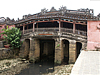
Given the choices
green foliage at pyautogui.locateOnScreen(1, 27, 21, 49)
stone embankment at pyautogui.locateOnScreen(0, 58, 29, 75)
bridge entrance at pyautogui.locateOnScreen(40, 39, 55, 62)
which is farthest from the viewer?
bridge entrance at pyautogui.locateOnScreen(40, 39, 55, 62)

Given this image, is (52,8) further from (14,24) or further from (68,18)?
(14,24)

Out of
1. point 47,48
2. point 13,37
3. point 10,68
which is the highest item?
point 13,37

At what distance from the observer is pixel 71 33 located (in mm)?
12820

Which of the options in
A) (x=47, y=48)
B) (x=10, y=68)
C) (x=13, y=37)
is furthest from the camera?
(x=47, y=48)

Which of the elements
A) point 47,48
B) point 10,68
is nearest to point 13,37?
point 10,68

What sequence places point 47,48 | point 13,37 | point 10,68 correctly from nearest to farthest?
1. point 10,68
2. point 13,37
3. point 47,48

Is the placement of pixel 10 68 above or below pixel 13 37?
below

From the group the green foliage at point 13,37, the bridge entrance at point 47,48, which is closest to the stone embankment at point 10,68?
the green foliage at point 13,37

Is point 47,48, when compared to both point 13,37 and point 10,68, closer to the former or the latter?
point 13,37

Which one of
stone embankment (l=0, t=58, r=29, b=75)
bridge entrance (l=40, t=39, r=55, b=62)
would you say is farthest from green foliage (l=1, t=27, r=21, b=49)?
bridge entrance (l=40, t=39, r=55, b=62)

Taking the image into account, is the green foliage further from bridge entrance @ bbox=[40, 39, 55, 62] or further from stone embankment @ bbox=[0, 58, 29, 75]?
bridge entrance @ bbox=[40, 39, 55, 62]

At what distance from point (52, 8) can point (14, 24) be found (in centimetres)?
728

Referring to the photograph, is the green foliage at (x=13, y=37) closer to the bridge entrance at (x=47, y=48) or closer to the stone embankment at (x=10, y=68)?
the stone embankment at (x=10, y=68)

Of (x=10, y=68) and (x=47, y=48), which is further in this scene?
(x=47, y=48)
